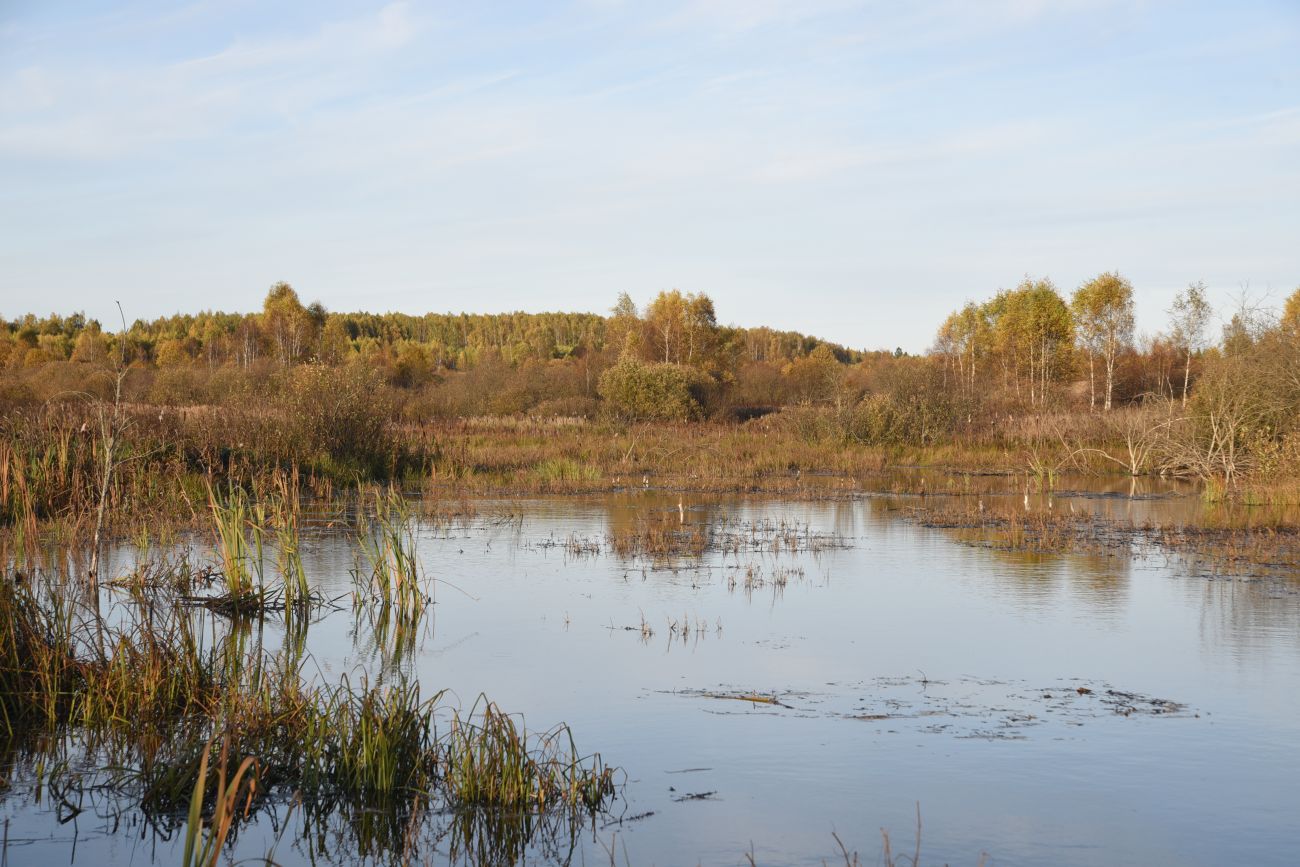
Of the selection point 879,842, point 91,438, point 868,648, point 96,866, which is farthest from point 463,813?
point 91,438

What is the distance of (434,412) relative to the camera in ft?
138

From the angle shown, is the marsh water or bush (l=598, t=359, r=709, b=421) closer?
the marsh water

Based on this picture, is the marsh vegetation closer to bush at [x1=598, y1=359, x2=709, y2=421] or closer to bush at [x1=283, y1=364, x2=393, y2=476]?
bush at [x1=283, y1=364, x2=393, y2=476]

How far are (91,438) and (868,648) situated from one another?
36.9ft

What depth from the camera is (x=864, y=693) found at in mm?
7230

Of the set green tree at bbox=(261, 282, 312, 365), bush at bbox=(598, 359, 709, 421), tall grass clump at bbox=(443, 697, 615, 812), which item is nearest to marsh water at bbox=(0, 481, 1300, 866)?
tall grass clump at bbox=(443, 697, 615, 812)

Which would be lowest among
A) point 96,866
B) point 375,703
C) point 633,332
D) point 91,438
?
point 96,866

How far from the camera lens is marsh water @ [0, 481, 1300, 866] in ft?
16.1

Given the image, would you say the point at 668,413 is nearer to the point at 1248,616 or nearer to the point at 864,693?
the point at 1248,616

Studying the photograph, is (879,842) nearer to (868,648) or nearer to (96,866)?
(96,866)

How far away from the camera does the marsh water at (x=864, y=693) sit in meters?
4.92

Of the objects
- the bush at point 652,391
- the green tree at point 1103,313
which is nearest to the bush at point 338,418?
the bush at point 652,391

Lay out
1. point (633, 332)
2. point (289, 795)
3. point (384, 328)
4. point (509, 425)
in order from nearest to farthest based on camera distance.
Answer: point (289, 795), point (509, 425), point (633, 332), point (384, 328)

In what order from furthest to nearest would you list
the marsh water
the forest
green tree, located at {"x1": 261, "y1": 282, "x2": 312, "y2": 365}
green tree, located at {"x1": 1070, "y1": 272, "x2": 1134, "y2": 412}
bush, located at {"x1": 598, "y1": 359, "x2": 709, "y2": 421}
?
green tree, located at {"x1": 261, "y1": 282, "x2": 312, "y2": 365}, green tree, located at {"x1": 1070, "y1": 272, "x2": 1134, "y2": 412}, bush, located at {"x1": 598, "y1": 359, "x2": 709, "y2": 421}, the forest, the marsh water
